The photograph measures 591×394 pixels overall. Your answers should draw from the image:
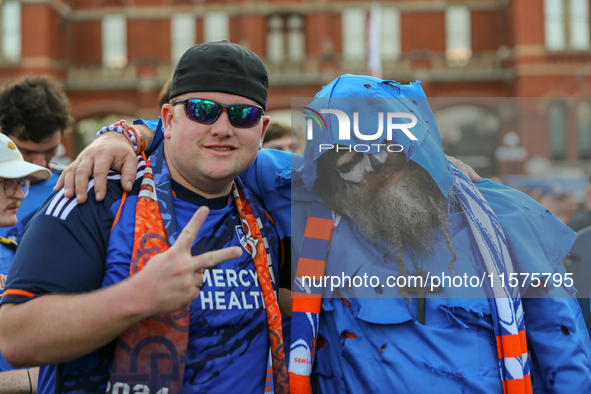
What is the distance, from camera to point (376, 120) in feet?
6.04

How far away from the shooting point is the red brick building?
755 inches

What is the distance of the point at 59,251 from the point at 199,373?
597mm

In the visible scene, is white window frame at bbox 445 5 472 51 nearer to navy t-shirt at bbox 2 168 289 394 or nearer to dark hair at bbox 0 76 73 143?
dark hair at bbox 0 76 73 143

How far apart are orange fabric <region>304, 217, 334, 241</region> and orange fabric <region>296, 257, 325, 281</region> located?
97mm

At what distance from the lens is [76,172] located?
5.53 feet

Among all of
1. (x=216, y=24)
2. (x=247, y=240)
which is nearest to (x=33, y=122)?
(x=247, y=240)

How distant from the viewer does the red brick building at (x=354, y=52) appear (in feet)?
62.9

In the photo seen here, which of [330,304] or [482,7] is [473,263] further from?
[482,7]

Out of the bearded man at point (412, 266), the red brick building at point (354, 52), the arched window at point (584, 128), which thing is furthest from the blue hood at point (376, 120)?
the arched window at point (584, 128)

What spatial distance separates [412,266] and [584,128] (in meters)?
20.8

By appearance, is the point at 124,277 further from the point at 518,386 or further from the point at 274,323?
the point at 518,386

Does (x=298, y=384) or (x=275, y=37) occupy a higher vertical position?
(x=275, y=37)

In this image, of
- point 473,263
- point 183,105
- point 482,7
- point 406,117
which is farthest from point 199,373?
point 482,7

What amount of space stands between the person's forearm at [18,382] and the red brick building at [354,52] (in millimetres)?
17474
